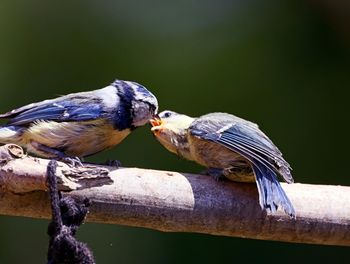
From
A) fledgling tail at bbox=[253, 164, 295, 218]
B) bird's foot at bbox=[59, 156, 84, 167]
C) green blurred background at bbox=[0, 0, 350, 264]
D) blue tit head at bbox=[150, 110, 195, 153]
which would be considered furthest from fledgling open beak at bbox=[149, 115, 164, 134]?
green blurred background at bbox=[0, 0, 350, 264]

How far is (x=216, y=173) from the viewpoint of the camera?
1.93 m

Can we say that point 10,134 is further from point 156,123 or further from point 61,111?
point 156,123

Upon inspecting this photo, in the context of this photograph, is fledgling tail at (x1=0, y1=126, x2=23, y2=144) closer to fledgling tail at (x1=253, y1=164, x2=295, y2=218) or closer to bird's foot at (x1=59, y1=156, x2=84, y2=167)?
bird's foot at (x1=59, y1=156, x2=84, y2=167)

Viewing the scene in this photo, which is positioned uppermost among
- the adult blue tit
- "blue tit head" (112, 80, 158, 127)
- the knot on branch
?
"blue tit head" (112, 80, 158, 127)

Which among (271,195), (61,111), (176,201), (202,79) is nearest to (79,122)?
(61,111)

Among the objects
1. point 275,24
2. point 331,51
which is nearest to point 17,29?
point 275,24

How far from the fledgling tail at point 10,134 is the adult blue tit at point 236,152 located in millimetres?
365

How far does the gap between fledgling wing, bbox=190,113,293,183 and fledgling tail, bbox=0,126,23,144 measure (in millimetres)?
428

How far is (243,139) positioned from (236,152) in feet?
0.12

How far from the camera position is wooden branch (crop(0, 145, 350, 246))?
169 centimetres

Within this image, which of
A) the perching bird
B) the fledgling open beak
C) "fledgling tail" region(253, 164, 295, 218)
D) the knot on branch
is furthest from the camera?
the fledgling open beak

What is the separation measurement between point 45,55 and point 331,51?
4.31ft

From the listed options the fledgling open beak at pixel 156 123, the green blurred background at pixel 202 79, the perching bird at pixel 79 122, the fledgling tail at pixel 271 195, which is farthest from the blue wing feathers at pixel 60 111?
the green blurred background at pixel 202 79

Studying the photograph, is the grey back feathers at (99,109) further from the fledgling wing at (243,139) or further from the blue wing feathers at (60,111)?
the fledgling wing at (243,139)
